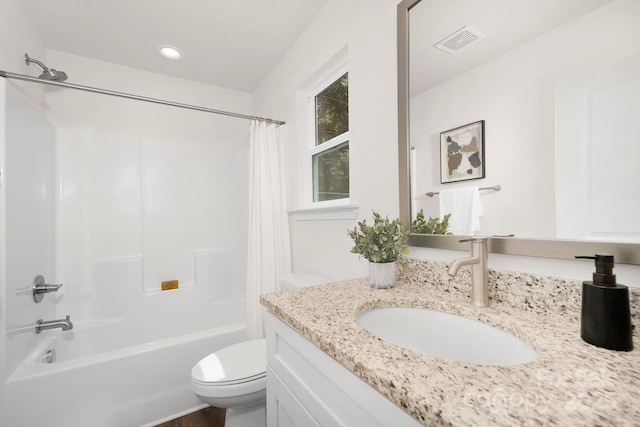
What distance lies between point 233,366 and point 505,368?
3.99ft

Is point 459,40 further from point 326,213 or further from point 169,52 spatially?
point 169,52

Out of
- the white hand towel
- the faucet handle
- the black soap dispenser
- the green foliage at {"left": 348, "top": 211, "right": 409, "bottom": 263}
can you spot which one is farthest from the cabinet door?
the faucet handle

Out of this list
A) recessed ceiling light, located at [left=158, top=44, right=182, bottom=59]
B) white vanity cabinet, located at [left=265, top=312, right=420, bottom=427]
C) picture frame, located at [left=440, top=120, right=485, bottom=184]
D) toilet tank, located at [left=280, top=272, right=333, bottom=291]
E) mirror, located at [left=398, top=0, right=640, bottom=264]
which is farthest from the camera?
recessed ceiling light, located at [left=158, top=44, right=182, bottom=59]

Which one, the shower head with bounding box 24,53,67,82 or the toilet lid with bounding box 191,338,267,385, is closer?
the toilet lid with bounding box 191,338,267,385

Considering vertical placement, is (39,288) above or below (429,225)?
below

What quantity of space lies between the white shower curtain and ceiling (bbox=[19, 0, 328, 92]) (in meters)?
0.61

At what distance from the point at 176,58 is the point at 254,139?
3.20 feet

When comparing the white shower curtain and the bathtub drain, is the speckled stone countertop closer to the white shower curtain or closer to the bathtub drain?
the white shower curtain

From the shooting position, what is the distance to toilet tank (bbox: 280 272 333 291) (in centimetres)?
152

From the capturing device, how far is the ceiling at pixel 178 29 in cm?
162

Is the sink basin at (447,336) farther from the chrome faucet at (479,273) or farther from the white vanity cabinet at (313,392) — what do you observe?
the white vanity cabinet at (313,392)

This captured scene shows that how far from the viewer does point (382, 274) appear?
0.97m

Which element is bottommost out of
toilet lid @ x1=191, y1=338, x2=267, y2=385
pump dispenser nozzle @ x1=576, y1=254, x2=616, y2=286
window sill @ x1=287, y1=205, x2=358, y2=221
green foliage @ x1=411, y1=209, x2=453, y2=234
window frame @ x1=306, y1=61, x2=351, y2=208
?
toilet lid @ x1=191, y1=338, x2=267, y2=385

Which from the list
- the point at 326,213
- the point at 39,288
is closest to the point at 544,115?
the point at 326,213
